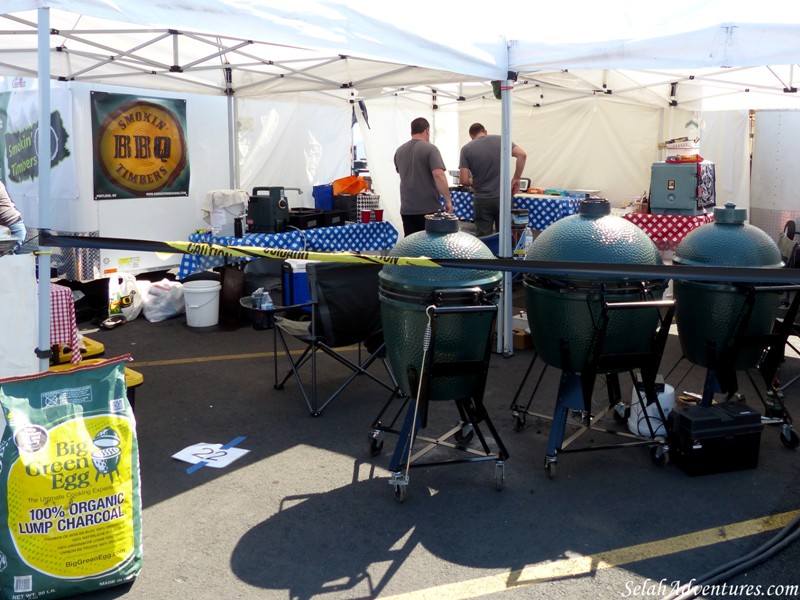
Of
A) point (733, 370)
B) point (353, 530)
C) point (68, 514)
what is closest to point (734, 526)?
point (733, 370)

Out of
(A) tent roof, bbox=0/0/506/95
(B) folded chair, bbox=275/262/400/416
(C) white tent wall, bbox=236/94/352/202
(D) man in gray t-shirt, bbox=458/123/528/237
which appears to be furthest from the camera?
(C) white tent wall, bbox=236/94/352/202

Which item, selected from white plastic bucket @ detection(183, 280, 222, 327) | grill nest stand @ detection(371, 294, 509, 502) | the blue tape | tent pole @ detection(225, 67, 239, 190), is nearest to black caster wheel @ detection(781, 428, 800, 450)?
grill nest stand @ detection(371, 294, 509, 502)

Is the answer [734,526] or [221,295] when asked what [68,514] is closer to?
[734,526]

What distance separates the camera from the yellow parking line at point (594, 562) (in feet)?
9.98

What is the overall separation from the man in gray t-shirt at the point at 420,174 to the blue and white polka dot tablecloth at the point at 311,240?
955 mm

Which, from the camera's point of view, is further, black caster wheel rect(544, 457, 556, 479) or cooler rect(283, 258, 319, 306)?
cooler rect(283, 258, 319, 306)

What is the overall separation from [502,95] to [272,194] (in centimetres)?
303

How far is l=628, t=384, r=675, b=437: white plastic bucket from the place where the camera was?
4.46m

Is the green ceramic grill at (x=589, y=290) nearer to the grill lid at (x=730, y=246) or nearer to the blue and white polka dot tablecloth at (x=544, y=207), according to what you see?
the grill lid at (x=730, y=246)

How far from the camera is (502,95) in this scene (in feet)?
19.4

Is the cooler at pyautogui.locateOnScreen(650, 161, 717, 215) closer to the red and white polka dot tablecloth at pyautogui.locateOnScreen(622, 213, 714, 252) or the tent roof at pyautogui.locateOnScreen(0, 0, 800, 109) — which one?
the red and white polka dot tablecloth at pyautogui.locateOnScreen(622, 213, 714, 252)

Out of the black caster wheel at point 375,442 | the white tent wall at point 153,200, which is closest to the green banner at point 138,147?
the white tent wall at point 153,200

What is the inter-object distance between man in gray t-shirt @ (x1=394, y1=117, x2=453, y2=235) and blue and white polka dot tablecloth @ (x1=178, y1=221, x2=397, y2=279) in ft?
3.13

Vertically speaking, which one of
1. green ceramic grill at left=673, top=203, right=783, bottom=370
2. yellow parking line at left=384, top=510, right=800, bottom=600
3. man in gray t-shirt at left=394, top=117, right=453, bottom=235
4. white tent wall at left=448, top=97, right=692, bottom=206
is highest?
white tent wall at left=448, top=97, right=692, bottom=206
